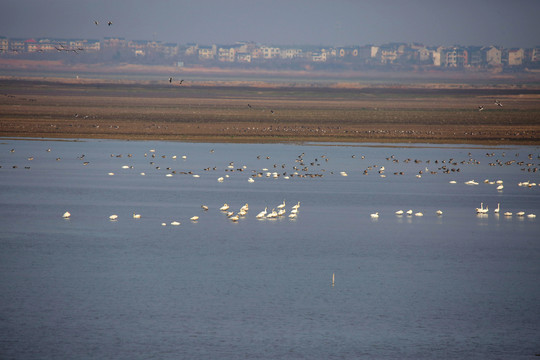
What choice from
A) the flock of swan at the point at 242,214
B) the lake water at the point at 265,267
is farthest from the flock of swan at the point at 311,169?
the lake water at the point at 265,267

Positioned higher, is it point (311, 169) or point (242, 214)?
point (311, 169)

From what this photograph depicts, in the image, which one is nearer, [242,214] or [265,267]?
[265,267]

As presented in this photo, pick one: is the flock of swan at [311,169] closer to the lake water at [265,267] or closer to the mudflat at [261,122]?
the lake water at [265,267]

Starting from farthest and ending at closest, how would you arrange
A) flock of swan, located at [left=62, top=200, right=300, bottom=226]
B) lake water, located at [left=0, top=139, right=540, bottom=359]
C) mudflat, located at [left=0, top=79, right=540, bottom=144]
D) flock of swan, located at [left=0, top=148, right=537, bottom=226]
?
mudflat, located at [left=0, top=79, right=540, bottom=144] < flock of swan, located at [left=0, top=148, right=537, bottom=226] < flock of swan, located at [left=62, top=200, right=300, bottom=226] < lake water, located at [left=0, top=139, right=540, bottom=359]

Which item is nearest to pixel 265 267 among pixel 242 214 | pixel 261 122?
pixel 242 214

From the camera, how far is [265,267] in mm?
21828

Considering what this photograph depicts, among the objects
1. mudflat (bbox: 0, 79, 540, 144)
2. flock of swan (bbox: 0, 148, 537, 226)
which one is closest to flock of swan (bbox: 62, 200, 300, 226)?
flock of swan (bbox: 0, 148, 537, 226)

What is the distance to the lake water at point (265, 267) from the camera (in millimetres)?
16359

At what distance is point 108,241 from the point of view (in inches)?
979

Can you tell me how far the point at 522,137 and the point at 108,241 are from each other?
44.1 m

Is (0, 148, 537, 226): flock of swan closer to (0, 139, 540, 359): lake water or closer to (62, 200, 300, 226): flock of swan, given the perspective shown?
(62, 200, 300, 226): flock of swan

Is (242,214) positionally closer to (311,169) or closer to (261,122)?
(311,169)

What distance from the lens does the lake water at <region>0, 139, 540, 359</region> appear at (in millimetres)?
16359

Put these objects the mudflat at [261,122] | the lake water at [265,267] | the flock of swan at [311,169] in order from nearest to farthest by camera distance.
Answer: the lake water at [265,267] < the flock of swan at [311,169] < the mudflat at [261,122]
